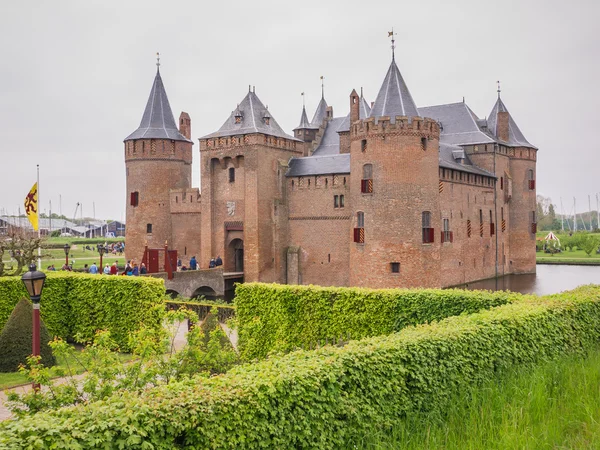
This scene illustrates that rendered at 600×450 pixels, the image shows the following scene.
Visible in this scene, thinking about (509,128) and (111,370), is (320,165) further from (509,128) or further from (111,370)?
(111,370)

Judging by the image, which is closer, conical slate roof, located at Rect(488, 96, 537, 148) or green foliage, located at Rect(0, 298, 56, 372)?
green foliage, located at Rect(0, 298, 56, 372)

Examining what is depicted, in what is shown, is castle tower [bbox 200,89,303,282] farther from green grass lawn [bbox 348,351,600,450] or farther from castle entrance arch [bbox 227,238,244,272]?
green grass lawn [bbox 348,351,600,450]

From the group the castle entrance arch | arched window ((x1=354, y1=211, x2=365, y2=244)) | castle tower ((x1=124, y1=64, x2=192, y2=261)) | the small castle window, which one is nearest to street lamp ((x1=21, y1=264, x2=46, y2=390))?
arched window ((x1=354, y1=211, x2=365, y2=244))

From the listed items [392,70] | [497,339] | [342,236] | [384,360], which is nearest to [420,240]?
[342,236]

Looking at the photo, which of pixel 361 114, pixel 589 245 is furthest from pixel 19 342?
pixel 589 245

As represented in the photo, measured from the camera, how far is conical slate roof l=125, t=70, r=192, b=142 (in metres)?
34.3

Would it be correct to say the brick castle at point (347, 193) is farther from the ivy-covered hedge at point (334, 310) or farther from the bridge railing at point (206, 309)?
the ivy-covered hedge at point (334, 310)

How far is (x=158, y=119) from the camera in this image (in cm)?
3469

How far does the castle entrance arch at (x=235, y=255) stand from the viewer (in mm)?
32312

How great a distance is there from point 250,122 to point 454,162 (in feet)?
39.8

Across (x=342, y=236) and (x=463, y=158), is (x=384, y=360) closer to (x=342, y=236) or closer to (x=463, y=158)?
(x=342, y=236)

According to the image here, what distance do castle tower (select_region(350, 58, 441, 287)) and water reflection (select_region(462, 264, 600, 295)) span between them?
526 cm

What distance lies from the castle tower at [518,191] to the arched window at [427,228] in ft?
43.9

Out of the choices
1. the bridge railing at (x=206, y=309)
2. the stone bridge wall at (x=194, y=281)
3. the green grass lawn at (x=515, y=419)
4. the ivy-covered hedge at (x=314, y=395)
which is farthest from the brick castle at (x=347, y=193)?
the green grass lawn at (x=515, y=419)
